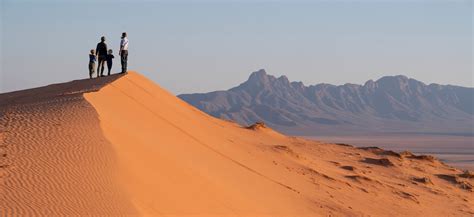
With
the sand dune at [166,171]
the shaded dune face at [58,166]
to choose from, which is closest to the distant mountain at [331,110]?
the sand dune at [166,171]

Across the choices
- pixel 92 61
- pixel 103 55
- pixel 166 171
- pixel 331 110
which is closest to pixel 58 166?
pixel 166 171

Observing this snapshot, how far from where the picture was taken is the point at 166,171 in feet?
40.1

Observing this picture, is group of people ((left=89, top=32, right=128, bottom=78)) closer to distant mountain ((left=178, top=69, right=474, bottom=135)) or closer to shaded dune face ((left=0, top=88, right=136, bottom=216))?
shaded dune face ((left=0, top=88, right=136, bottom=216))

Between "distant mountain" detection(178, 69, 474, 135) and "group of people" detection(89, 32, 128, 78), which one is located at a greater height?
"group of people" detection(89, 32, 128, 78)

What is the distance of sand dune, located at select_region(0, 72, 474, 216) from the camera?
32.2 ft

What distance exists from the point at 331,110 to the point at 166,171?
16466 cm

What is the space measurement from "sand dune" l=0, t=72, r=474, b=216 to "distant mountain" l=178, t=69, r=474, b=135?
109 metres

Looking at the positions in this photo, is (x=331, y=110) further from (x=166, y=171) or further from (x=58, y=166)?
(x=58, y=166)

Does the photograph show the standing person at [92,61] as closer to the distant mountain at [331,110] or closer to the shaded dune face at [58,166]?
the shaded dune face at [58,166]

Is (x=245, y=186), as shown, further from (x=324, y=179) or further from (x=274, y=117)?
(x=274, y=117)

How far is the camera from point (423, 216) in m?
16.2

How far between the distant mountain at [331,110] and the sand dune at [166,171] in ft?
357

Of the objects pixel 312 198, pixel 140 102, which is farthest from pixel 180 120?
pixel 312 198

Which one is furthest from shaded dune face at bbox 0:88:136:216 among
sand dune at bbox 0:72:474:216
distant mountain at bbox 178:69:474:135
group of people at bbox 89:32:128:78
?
distant mountain at bbox 178:69:474:135
